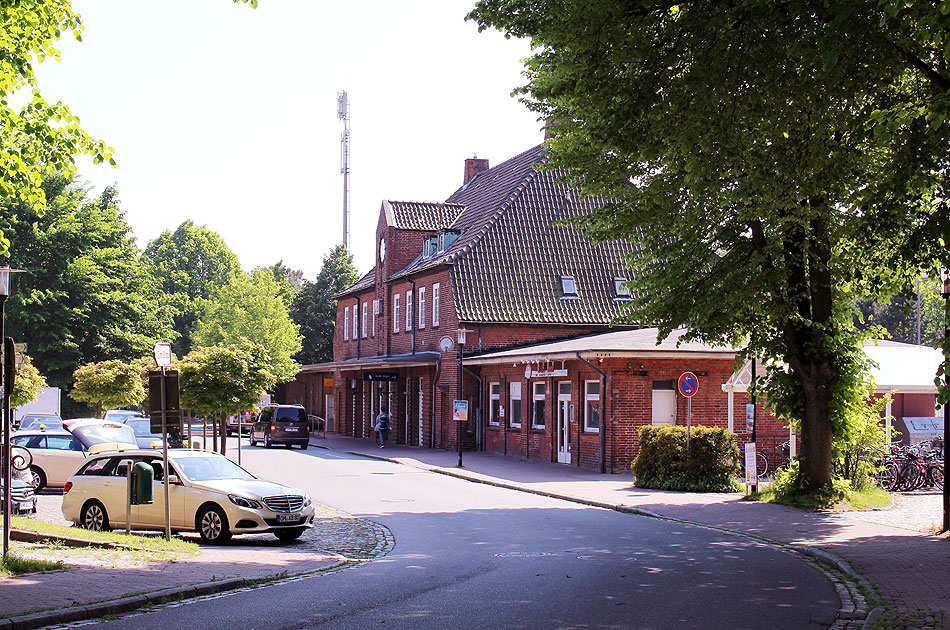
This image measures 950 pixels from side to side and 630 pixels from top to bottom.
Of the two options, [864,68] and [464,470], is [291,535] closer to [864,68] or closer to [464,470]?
[864,68]

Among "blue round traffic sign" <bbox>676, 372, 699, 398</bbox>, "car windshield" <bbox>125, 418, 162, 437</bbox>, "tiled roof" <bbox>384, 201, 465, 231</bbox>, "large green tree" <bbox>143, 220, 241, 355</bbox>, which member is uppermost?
"large green tree" <bbox>143, 220, 241, 355</bbox>

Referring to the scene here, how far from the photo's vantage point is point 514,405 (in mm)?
36750

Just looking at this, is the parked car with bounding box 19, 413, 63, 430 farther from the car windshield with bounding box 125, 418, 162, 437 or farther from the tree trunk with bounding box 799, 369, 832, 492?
the tree trunk with bounding box 799, 369, 832, 492

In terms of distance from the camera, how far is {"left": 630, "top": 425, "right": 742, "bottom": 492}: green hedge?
24438 millimetres

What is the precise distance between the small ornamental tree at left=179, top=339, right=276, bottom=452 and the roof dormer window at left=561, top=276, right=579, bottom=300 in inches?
630

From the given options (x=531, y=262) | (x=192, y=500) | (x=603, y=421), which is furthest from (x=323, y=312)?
(x=192, y=500)

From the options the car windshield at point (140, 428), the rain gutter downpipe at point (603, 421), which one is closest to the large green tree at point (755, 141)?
the rain gutter downpipe at point (603, 421)

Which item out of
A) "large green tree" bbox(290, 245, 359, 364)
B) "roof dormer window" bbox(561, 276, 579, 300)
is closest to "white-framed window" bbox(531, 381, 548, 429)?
"roof dormer window" bbox(561, 276, 579, 300)

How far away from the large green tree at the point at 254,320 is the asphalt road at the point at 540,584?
56.7 meters

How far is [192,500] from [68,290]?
44384 mm

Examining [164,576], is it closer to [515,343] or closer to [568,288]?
[515,343]

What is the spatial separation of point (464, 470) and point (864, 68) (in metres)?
20.9

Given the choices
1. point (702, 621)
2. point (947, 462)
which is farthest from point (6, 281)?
point (947, 462)

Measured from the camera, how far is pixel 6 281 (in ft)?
43.0
